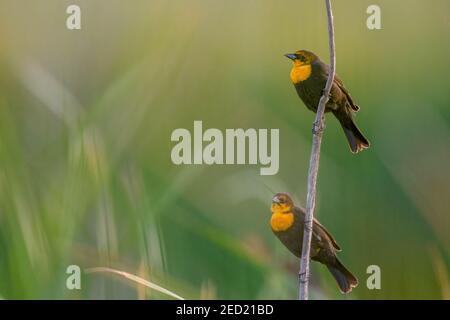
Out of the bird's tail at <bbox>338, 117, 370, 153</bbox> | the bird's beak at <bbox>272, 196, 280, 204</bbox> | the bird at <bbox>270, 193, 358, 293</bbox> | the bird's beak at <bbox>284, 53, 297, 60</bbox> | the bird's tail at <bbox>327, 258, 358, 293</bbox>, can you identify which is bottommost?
the bird's tail at <bbox>327, 258, 358, 293</bbox>

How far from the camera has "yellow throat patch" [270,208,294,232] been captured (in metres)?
3.97

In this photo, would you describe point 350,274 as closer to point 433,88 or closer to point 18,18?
point 433,88

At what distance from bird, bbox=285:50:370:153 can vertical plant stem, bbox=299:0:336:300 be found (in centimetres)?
4

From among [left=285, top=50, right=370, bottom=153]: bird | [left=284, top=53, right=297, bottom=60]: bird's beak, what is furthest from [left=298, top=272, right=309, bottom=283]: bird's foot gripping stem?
[left=284, top=53, right=297, bottom=60]: bird's beak

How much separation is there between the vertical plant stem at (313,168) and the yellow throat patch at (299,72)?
101 millimetres

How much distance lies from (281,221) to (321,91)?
0.56m

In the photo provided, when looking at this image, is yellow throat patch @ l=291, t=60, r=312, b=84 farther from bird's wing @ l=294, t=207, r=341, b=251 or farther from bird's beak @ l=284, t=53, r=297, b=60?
bird's wing @ l=294, t=207, r=341, b=251

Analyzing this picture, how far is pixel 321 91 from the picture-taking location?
3939 mm

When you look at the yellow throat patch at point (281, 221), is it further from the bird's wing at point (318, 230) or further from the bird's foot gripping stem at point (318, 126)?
the bird's foot gripping stem at point (318, 126)

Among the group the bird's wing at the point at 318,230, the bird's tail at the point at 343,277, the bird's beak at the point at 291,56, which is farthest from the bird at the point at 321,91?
the bird's tail at the point at 343,277

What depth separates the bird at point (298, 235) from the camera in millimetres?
3973

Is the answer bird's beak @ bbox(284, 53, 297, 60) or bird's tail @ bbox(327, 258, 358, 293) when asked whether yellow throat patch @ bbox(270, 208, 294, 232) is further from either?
bird's beak @ bbox(284, 53, 297, 60)

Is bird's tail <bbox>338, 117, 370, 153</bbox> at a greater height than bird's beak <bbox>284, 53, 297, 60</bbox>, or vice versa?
bird's beak <bbox>284, 53, 297, 60</bbox>
